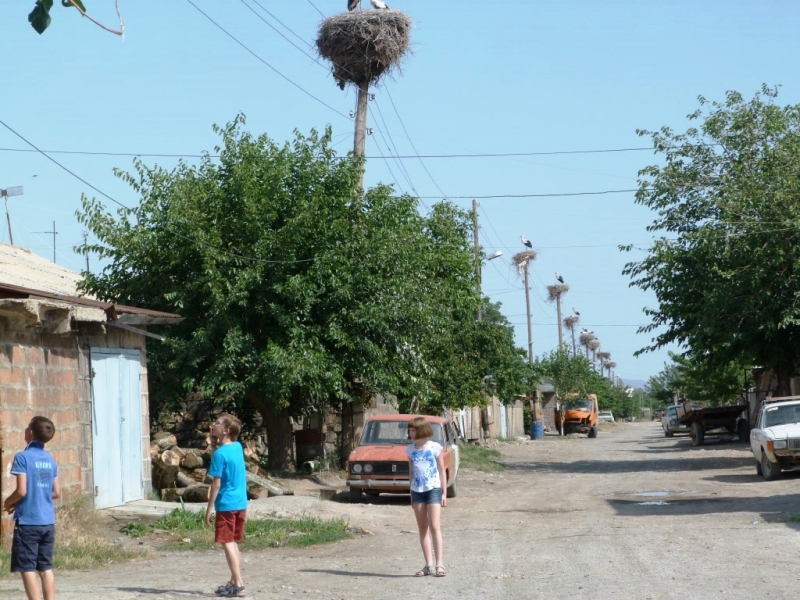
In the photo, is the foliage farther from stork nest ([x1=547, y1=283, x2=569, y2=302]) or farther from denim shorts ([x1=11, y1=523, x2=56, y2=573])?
stork nest ([x1=547, y1=283, x2=569, y2=302])

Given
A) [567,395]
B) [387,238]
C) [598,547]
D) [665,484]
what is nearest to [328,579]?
[598,547]

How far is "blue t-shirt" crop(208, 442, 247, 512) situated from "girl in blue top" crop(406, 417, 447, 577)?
1.87 m

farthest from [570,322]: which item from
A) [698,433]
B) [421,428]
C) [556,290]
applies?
[421,428]

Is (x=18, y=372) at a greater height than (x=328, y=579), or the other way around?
(x=18, y=372)

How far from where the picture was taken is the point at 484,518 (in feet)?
53.0

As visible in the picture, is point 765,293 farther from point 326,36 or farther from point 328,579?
point 328,579

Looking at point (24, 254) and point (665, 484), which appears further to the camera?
point (24, 254)

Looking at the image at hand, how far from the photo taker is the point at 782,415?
2142 cm

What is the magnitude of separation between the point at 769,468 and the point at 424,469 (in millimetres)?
13701

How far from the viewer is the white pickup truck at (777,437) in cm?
2017

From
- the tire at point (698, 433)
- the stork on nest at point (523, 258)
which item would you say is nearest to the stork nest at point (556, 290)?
the stork on nest at point (523, 258)

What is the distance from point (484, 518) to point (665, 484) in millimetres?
7593

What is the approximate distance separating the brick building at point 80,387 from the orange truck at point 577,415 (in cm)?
4933

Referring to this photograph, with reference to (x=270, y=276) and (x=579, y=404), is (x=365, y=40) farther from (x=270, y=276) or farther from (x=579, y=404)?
(x=579, y=404)
